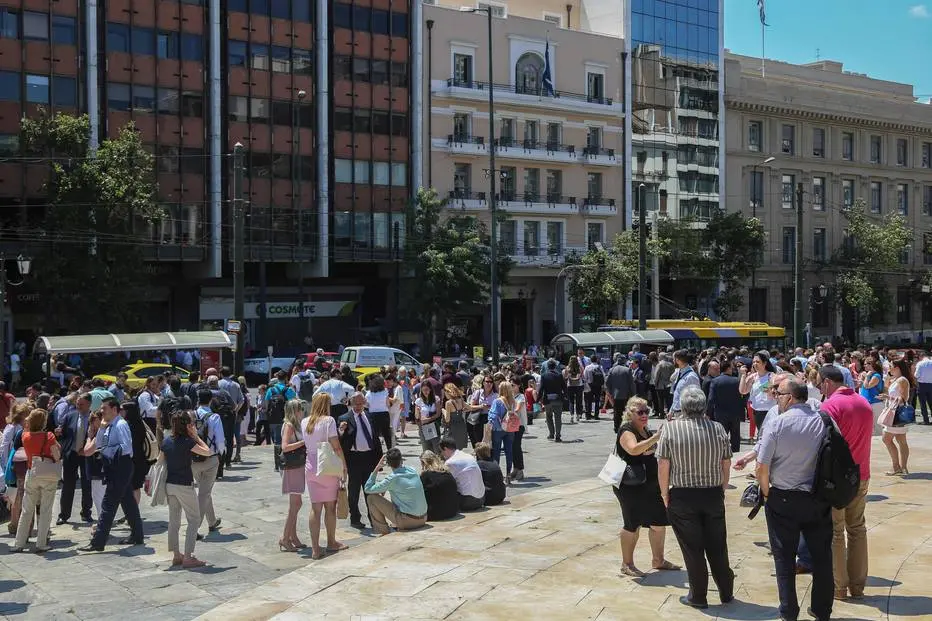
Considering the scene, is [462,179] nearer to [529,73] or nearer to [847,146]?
[529,73]

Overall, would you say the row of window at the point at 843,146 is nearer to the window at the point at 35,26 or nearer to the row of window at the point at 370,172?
the row of window at the point at 370,172

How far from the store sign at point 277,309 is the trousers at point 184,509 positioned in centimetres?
3731

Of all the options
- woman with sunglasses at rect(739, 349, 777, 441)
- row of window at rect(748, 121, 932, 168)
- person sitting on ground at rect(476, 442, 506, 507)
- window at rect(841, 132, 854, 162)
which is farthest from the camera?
window at rect(841, 132, 854, 162)

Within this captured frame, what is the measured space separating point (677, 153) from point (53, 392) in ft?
171

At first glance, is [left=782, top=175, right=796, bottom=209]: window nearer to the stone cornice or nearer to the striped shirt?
the stone cornice

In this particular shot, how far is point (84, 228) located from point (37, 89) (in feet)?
26.5

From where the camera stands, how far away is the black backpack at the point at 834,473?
7.22 m

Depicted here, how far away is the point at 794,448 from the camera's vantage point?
7293 millimetres

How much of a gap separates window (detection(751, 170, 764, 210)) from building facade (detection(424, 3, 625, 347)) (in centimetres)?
1060

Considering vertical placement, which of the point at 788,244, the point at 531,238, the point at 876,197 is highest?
the point at 876,197

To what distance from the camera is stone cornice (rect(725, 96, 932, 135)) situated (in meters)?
65.8

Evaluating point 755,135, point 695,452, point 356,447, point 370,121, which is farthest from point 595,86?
point 695,452

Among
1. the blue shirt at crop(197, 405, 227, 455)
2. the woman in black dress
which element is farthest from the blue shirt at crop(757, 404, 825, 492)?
the blue shirt at crop(197, 405, 227, 455)

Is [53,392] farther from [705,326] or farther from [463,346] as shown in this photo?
[463,346]
